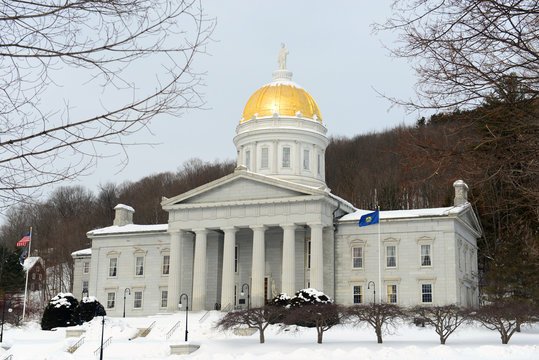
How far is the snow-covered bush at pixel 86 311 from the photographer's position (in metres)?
55.2

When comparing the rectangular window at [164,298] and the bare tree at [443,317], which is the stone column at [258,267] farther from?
the bare tree at [443,317]

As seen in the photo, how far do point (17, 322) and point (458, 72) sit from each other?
197 feet

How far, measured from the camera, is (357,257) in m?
59.5

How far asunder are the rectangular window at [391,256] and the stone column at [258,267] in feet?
34.1

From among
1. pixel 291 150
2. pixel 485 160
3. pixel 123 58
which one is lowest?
pixel 485 160

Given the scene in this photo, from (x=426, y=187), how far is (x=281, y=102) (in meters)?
23.7

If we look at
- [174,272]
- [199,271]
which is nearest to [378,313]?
[199,271]

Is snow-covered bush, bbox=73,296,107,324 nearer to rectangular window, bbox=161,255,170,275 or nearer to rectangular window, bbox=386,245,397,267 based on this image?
rectangular window, bbox=161,255,170,275

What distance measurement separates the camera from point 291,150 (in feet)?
228

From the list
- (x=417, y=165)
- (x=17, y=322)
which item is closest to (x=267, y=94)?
(x=17, y=322)

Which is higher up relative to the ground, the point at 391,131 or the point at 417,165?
the point at 391,131

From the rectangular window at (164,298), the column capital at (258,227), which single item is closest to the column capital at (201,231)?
the column capital at (258,227)

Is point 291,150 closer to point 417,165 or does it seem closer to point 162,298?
point 162,298

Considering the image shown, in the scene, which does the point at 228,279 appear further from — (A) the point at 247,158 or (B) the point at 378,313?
(B) the point at 378,313
